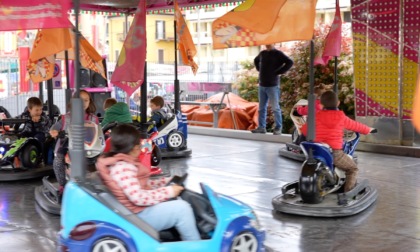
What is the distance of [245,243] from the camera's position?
13.1ft

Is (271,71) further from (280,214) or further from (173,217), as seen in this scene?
(173,217)

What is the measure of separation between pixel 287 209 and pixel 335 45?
7.91 ft

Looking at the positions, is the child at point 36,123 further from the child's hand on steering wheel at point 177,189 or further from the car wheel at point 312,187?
the child's hand on steering wheel at point 177,189

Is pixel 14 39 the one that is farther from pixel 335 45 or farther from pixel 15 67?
pixel 335 45

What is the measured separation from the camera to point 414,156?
31.2 ft

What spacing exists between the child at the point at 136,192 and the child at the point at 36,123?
410cm

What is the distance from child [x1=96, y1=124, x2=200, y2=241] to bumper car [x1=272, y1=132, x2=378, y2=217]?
202 centimetres

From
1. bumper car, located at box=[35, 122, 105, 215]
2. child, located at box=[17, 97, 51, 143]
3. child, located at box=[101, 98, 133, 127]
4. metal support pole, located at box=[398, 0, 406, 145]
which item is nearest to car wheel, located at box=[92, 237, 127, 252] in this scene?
bumper car, located at box=[35, 122, 105, 215]

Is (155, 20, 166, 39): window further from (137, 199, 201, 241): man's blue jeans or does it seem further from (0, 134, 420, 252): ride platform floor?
(137, 199, 201, 241): man's blue jeans

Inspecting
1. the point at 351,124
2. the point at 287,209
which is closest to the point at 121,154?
the point at 287,209

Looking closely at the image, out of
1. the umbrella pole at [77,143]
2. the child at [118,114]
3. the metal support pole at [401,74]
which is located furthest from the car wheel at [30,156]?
the metal support pole at [401,74]

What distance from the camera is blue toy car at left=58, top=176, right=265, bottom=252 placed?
3.76 meters

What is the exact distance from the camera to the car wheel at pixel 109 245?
376 centimetres

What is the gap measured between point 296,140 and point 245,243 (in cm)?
557
